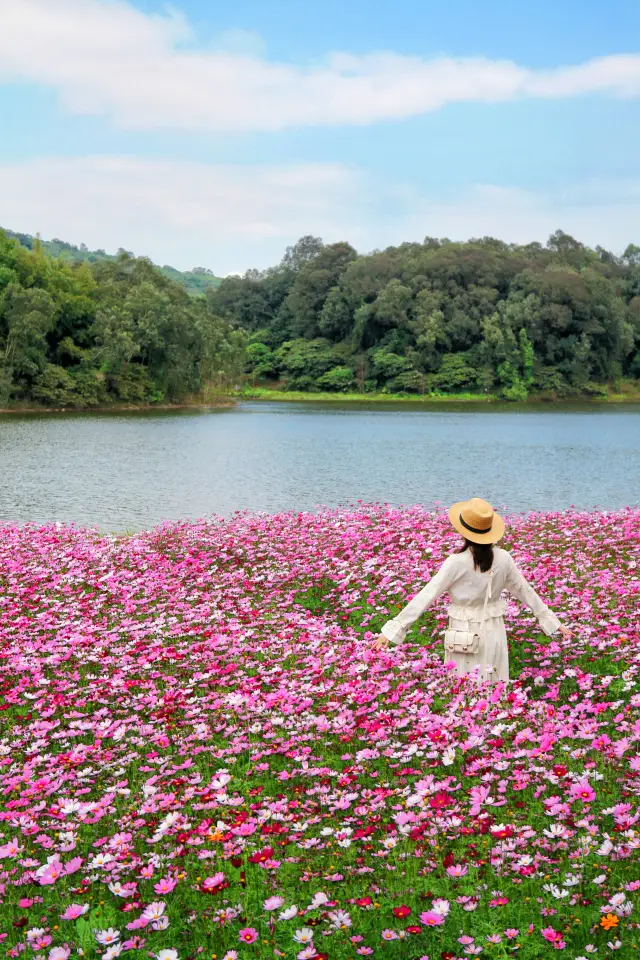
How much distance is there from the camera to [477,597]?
668 cm

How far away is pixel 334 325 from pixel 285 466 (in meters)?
86.2

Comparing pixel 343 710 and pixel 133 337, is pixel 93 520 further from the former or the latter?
pixel 133 337

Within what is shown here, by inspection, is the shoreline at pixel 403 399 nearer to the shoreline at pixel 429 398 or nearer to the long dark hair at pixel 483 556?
the shoreline at pixel 429 398

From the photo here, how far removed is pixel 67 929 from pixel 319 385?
109m

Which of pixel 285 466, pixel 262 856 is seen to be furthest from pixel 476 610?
pixel 285 466

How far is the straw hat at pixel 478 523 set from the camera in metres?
6.48

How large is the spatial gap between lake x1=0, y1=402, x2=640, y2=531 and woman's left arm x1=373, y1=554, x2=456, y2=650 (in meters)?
13.0

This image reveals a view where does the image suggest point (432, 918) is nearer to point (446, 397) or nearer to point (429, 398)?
point (446, 397)

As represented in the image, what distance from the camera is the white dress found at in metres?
6.59

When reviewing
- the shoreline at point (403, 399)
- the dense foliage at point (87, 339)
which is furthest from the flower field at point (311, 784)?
the shoreline at point (403, 399)

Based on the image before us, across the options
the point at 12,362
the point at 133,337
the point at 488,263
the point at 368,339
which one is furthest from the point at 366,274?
the point at 12,362

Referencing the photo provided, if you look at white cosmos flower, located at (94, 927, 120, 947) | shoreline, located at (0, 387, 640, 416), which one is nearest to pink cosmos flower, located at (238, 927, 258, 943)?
white cosmos flower, located at (94, 927, 120, 947)

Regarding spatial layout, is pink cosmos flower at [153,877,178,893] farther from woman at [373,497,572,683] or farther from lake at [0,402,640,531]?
lake at [0,402,640,531]

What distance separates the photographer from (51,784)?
211 inches
